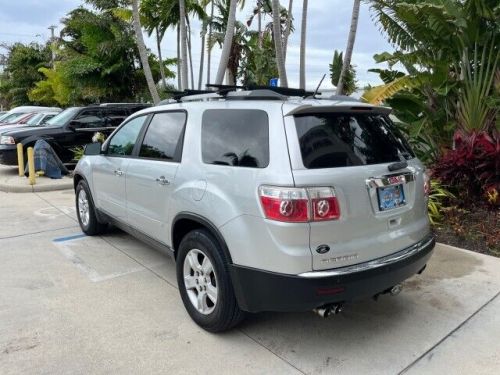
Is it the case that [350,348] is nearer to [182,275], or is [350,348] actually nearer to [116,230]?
[182,275]

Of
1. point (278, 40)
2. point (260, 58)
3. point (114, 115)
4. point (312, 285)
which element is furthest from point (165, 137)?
point (260, 58)

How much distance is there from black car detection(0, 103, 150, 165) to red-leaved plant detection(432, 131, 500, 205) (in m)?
8.98

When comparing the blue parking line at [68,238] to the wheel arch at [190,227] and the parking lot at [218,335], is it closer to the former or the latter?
the parking lot at [218,335]

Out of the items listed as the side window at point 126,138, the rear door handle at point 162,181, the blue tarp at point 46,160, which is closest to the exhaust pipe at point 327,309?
the rear door handle at point 162,181

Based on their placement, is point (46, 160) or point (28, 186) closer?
point (28, 186)

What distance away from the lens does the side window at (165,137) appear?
387cm

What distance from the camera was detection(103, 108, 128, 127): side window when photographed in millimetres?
12398

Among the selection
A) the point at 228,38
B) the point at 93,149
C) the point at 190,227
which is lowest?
the point at 190,227

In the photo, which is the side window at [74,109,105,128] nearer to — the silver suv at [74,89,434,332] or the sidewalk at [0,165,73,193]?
the sidewalk at [0,165,73,193]

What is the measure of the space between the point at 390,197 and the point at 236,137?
1199 millimetres

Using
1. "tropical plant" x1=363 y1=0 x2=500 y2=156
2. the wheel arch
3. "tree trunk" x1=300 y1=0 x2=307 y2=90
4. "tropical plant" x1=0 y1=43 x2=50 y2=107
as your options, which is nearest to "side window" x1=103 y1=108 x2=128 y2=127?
"tree trunk" x1=300 y1=0 x2=307 y2=90

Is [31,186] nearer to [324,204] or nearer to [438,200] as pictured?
[438,200]

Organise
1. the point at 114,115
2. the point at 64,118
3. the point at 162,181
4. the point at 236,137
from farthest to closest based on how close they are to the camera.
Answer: the point at 114,115, the point at 64,118, the point at 162,181, the point at 236,137

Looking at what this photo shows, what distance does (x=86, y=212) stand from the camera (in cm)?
605
